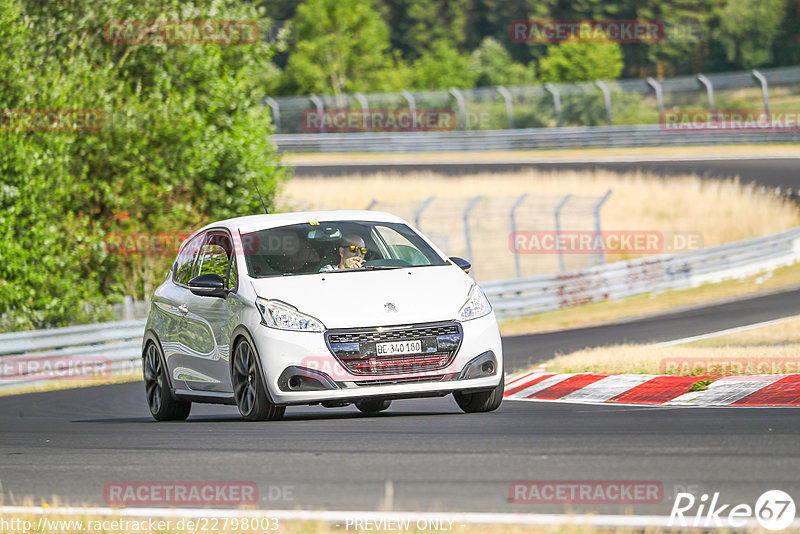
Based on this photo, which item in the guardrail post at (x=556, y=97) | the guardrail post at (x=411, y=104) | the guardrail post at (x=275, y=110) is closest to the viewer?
the guardrail post at (x=556, y=97)

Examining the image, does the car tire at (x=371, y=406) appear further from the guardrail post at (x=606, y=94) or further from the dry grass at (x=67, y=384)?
the guardrail post at (x=606, y=94)

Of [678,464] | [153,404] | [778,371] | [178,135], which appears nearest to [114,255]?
[178,135]

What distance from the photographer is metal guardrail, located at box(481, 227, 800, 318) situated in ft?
92.6

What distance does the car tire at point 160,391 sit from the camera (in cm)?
1133

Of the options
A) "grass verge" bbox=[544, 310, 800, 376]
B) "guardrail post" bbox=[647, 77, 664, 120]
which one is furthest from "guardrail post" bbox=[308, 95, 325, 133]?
"grass verge" bbox=[544, 310, 800, 376]

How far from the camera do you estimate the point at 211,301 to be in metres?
10.3

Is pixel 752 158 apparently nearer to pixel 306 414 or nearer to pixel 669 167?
pixel 669 167

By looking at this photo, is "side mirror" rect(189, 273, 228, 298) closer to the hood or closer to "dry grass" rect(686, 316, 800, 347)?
the hood

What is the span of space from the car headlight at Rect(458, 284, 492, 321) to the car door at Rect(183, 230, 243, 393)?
166 cm

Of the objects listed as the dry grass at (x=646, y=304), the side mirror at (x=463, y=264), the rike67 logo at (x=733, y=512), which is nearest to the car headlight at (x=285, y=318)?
the side mirror at (x=463, y=264)

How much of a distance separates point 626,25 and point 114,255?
6939 centimetres
